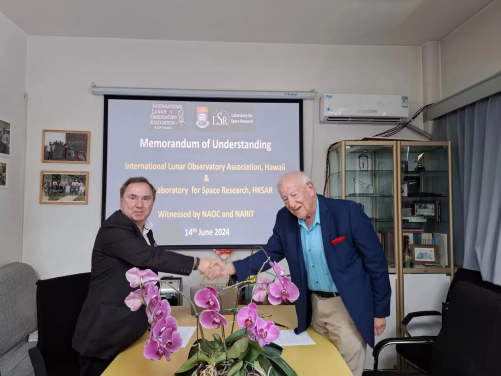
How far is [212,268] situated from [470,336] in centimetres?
118

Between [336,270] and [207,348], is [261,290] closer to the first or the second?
[207,348]

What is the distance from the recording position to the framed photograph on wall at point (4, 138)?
9.42 feet

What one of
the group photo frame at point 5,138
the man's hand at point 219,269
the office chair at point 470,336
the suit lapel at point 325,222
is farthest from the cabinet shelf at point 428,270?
the group photo frame at point 5,138

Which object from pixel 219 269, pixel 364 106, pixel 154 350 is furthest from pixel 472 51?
pixel 154 350

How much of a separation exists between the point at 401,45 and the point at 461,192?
1.54 m

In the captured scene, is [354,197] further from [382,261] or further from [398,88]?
[382,261]

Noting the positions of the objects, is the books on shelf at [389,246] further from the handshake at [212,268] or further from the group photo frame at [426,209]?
the handshake at [212,268]

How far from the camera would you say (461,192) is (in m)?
3.02

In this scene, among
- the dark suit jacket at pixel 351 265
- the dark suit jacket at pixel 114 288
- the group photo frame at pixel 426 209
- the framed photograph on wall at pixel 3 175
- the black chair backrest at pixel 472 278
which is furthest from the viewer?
the group photo frame at pixel 426 209

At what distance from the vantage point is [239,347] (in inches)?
38.0

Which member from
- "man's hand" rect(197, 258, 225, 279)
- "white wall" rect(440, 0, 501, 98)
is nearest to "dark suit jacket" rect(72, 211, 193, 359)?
"man's hand" rect(197, 258, 225, 279)

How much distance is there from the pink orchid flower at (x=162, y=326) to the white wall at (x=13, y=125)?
267 cm

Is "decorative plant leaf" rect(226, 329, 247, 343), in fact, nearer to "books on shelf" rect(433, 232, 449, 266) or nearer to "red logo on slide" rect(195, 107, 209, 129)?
"red logo on slide" rect(195, 107, 209, 129)

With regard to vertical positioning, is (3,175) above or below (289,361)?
above
